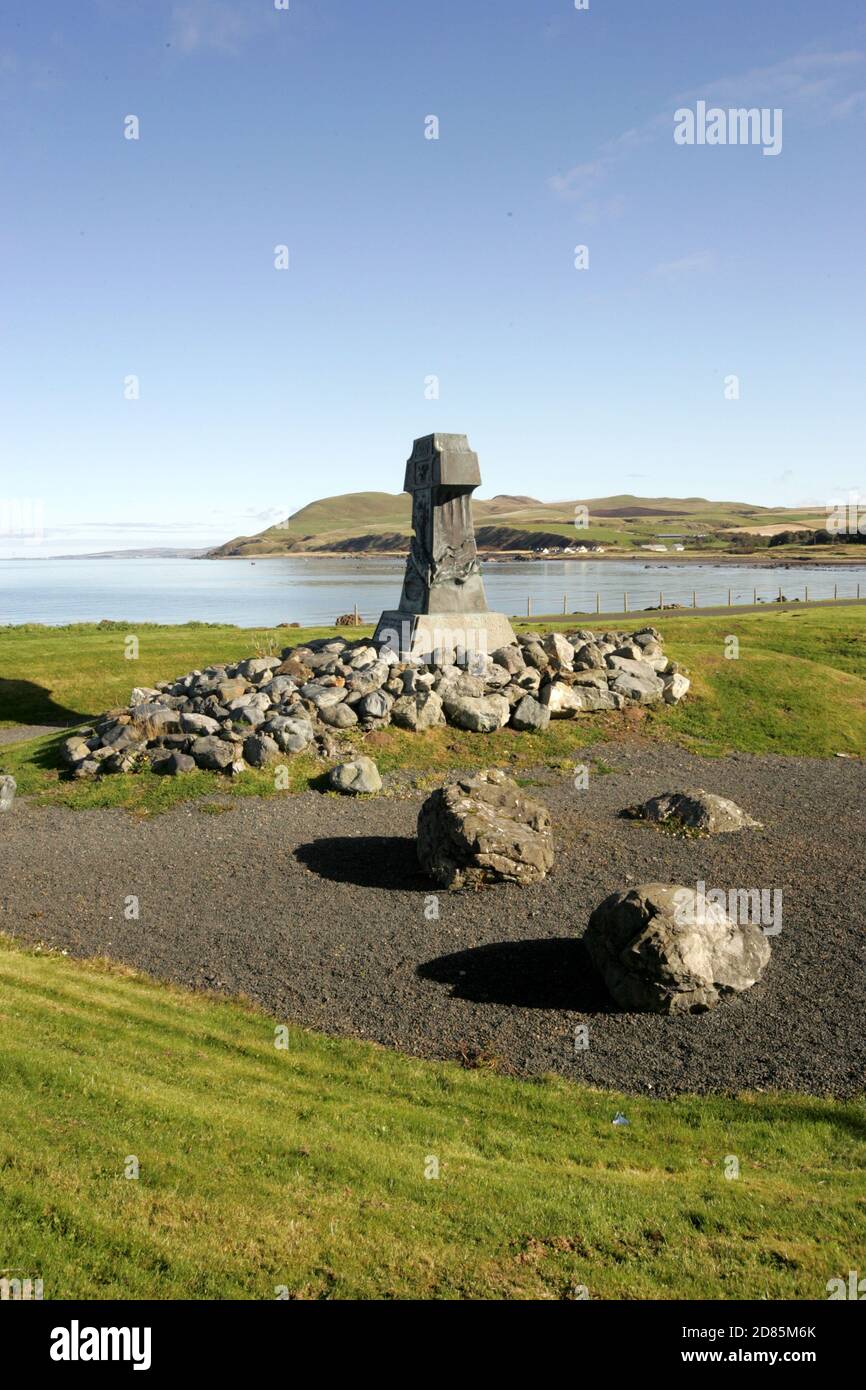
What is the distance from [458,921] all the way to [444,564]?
15.5 metres

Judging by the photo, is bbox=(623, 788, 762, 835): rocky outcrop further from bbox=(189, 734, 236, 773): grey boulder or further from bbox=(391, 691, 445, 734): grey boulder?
bbox=(189, 734, 236, 773): grey boulder

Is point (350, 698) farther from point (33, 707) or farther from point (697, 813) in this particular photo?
point (33, 707)

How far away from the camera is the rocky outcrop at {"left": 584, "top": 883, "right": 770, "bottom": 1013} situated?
37.3 feet

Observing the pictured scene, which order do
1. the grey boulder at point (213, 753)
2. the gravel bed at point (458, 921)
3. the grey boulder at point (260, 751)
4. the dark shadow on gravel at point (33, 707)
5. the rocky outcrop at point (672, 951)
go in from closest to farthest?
the gravel bed at point (458, 921) → the rocky outcrop at point (672, 951) → the grey boulder at point (213, 753) → the grey boulder at point (260, 751) → the dark shadow on gravel at point (33, 707)

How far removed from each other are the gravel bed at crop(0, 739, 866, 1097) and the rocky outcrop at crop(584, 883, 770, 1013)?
0.26 meters

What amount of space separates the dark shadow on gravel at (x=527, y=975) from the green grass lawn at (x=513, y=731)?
8635mm

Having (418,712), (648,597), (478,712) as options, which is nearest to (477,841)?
(418,712)

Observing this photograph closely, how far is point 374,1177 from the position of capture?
7848 mm

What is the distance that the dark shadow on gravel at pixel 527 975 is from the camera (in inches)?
465

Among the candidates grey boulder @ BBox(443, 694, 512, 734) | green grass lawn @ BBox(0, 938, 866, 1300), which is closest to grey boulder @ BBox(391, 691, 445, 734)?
grey boulder @ BBox(443, 694, 512, 734)

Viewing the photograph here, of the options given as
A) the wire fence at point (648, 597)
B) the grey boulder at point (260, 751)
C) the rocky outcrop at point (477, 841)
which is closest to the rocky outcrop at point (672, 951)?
the rocky outcrop at point (477, 841)

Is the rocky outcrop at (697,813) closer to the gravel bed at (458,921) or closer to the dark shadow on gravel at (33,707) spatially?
the gravel bed at (458,921)

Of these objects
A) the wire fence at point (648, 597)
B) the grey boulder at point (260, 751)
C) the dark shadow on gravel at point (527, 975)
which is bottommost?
the dark shadow on gravel at point (527, 975)
